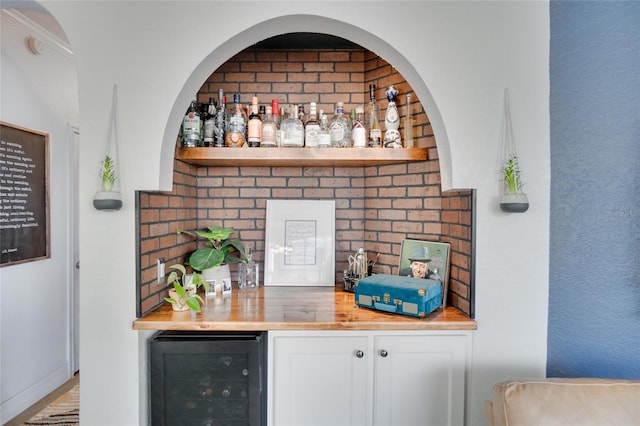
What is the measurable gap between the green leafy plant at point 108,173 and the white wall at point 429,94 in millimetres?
42

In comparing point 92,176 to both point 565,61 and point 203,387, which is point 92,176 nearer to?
point 203,387

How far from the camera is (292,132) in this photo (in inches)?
79.4

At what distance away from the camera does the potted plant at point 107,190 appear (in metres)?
1.56

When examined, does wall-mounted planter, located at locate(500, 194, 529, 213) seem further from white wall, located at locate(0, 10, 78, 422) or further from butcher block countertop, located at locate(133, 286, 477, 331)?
white wall, located at locate(0, 10, 78, 422)

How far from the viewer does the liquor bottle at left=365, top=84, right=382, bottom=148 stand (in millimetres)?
2072

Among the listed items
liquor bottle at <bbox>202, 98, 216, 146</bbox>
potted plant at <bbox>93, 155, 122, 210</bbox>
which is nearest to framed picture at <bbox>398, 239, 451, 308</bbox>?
liquor bottle at <bbox>202, 98, 216, 146</bbox>

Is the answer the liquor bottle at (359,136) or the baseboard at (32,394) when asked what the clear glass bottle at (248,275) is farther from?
the baseboard at (32,394)

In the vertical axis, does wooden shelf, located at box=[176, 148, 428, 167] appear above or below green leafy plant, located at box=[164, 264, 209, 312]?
above

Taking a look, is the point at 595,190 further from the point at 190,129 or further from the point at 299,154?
the point at 190,129

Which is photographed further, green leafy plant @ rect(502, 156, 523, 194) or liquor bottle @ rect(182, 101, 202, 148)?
liquor bottle @ rect(182, 101, 202, 148)

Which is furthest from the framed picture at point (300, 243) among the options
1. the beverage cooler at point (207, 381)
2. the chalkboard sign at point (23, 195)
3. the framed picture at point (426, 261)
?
the chalkboard sign at point (23, 195)

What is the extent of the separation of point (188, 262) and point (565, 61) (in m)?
2.07

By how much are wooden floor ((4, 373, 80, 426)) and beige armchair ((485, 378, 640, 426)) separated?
309cm

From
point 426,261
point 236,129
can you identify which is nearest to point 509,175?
point 426,261
